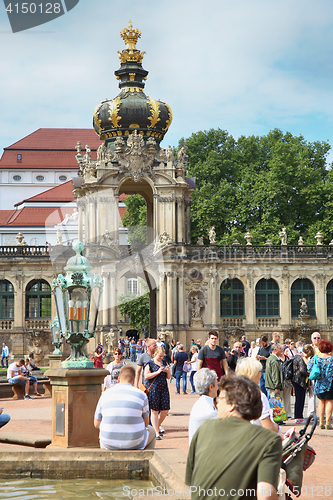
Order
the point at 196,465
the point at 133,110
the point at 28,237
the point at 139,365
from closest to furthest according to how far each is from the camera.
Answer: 1. the point at 196,465
2. the point at 139,365
3. the point at 133,110
4. the point at 28,237

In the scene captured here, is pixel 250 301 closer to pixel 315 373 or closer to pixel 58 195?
pixel 315 373

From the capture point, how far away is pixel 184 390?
77.6ft

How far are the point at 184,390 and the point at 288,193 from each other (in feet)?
93.1

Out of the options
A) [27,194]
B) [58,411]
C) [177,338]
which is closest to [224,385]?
[58,411]

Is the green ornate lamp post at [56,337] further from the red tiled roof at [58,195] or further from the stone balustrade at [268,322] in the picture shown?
the red tiled roof at [58,195]

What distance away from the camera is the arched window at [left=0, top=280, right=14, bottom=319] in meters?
42.9

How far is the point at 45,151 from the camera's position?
84.8 metres

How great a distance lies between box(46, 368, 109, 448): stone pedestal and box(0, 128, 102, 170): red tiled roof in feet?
239

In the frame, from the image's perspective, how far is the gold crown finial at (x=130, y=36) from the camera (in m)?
43.8

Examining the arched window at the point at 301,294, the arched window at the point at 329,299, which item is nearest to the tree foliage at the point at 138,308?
the arched window at the point at 301,294

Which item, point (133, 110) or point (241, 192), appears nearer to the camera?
point (133, 110)

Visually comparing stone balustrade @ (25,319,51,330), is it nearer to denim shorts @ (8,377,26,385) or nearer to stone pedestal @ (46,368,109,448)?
denim shorts @ (8,377,26,385)

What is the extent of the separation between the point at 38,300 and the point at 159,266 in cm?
836

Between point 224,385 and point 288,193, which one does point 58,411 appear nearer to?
point 224,385
